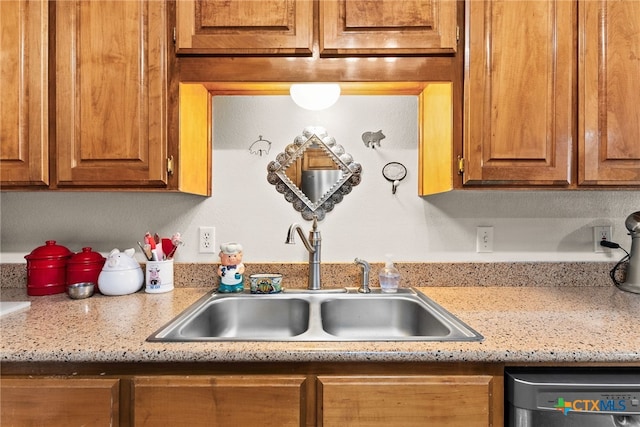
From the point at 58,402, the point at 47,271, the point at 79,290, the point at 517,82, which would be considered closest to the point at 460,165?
the point at 517,82

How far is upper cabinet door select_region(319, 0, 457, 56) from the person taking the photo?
3.66 feet

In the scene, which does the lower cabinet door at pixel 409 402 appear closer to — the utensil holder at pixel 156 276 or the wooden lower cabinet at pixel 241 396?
the wooden lower cabinet at pixel 241 396

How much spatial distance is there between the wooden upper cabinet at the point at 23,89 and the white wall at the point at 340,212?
1.17 ft

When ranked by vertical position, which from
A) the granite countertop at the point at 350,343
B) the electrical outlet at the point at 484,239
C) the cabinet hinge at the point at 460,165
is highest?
the cabinet hinge at the point at 460,165

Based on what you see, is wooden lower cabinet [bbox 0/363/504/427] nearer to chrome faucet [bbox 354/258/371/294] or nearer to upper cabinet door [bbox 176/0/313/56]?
chrome faucet [bbox 354/258/371/294]

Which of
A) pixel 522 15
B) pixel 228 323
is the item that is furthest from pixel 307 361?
pixel 522 15

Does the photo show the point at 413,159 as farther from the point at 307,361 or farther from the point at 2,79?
the point at 2,79

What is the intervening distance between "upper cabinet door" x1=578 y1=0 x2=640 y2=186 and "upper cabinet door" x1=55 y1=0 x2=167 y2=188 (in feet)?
4.54

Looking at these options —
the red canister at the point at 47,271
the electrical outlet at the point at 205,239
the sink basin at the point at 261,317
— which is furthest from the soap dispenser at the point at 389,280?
the red canister at the point at 47,271

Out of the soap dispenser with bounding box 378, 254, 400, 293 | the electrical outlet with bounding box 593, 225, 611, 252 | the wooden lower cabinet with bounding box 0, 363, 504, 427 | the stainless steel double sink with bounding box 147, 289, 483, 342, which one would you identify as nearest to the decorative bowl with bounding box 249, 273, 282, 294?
the stainless steel double sink with bounding box 147, 289, 483, 342

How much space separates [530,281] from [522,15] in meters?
1.02

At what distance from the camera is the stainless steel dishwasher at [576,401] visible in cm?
78

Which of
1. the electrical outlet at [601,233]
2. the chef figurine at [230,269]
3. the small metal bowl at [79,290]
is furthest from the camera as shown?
the electrical outlet at [601,233]

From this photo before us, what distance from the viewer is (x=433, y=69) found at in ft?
3.73
